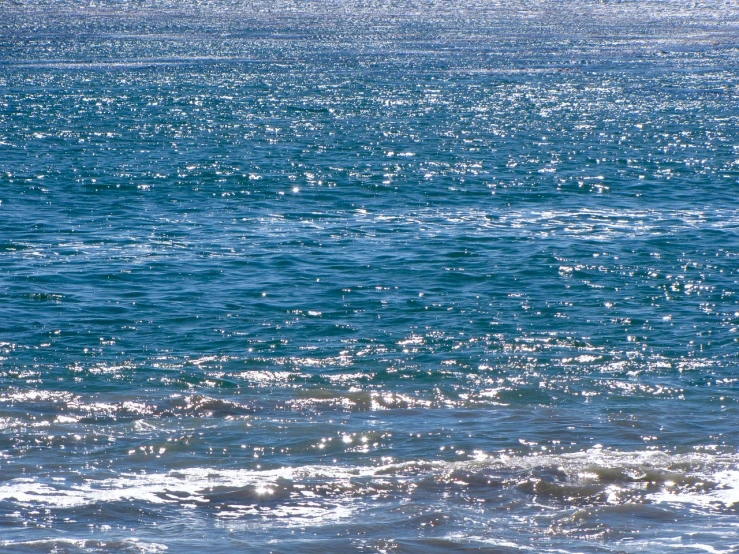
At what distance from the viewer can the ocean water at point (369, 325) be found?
20047 mm

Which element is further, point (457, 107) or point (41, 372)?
point (457, 107)

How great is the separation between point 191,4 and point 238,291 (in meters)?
143

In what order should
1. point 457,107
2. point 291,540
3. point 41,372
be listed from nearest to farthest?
point 291,540
point 41,372
point 457,107

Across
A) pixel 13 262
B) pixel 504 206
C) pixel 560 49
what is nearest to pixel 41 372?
pixel 13 262

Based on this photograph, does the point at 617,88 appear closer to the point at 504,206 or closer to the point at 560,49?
the point at 560,49

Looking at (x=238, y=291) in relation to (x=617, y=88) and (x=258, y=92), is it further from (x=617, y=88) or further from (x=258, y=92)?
(x=617, y=88)

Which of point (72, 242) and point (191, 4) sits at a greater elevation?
point (191, 4)

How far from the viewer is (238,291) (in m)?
34.2

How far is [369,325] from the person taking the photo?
31109mm

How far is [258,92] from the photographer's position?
80.6m

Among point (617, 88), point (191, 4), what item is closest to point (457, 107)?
point (617, 88)

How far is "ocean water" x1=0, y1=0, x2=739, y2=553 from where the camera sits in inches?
789

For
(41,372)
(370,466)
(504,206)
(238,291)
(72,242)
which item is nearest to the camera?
(370,466)

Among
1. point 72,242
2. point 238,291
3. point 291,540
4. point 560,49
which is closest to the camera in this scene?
point 291,540
